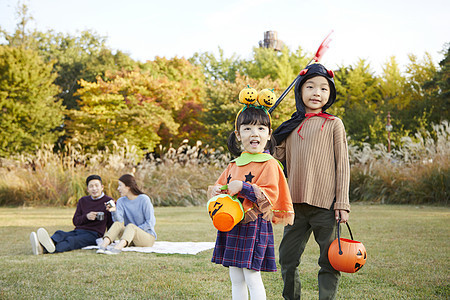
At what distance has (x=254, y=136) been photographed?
2676 millimetres

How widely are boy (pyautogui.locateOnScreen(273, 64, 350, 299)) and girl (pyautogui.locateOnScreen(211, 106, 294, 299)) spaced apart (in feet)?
1.22

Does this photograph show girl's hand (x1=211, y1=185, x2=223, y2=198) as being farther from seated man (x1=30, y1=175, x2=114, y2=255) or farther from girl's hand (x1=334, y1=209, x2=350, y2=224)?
seated man (x1=30, y1=175, x2=114, y2=255)

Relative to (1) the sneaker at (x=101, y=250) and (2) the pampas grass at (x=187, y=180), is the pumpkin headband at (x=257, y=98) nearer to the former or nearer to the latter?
(1) the sneaker at (x=101, y=250)

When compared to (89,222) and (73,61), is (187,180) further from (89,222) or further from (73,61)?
(73,61)

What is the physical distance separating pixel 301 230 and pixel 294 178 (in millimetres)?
373

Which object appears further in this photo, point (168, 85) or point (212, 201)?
point (168, 85)

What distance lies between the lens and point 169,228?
7.90 m

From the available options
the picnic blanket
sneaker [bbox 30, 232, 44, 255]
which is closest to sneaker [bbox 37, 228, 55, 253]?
sneaker [bbox 30, 232, 44, 255]

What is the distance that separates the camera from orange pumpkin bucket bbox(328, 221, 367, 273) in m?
2.73

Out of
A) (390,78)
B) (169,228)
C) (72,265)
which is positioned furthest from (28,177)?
(390,78)

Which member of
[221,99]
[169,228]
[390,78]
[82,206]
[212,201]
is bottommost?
[169,228]

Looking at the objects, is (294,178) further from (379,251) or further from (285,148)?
(379,251)

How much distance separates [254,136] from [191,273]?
1.99m

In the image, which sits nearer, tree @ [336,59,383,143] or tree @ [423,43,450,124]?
tree @ [423,43,450,124]
